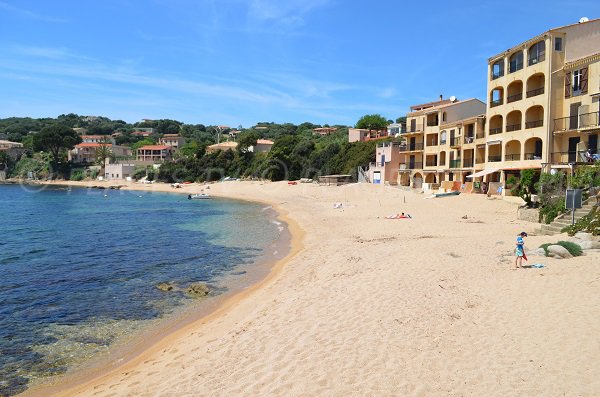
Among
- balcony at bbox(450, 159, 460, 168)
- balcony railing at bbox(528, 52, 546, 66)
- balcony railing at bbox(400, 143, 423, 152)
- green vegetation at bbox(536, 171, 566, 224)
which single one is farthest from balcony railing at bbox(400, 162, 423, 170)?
green vegetation at bbox(536, 171, 566, 224)

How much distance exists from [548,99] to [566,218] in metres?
16.2

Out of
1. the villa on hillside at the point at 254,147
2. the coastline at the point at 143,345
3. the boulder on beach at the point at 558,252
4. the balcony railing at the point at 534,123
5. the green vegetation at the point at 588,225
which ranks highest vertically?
the villa on hillside at the point at 254,147

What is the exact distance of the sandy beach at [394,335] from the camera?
274 inches

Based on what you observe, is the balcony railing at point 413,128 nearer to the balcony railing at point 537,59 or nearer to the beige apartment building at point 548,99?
the beige apartment building at point 548,99

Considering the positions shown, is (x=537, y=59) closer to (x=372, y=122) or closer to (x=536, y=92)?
(x=536, y=92)

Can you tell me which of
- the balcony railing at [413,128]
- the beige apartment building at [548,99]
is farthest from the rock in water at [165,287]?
the balcony railing at [413,128]

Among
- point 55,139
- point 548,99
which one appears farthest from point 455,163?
point 55,139

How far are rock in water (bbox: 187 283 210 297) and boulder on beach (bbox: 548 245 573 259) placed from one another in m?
12.6

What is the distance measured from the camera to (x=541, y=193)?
25.0 meters

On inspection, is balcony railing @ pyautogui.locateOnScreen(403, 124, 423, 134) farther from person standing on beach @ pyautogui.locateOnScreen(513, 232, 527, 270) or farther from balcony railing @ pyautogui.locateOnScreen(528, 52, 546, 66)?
person standing on beach @ pyautogui.locateOnScreen(513, 232, 527, 270)

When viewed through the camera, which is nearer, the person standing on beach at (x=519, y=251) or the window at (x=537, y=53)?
the person standing on beach at (x=519, y=251)

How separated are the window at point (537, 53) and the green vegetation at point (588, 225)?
1961cm

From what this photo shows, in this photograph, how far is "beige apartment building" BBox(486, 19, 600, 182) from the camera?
29812 mm

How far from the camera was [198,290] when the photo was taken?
15578 mm
